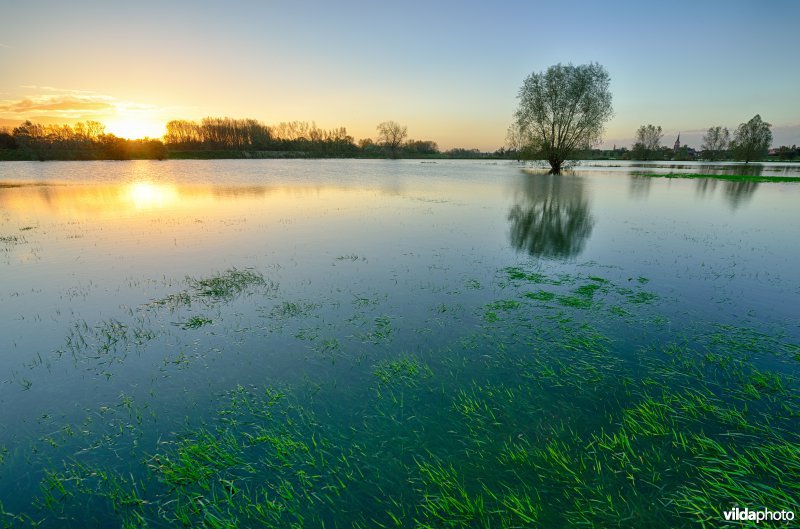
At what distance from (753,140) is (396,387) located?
153m

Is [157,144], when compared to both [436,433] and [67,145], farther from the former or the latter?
[436,433]

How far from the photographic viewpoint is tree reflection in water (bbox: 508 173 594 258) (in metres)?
20.1

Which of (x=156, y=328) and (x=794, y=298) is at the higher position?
(x=794, y=298)

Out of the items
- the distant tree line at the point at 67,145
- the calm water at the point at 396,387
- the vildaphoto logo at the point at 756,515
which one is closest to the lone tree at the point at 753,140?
the calm water at the point at 396,387

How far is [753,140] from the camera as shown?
104250 millimetres

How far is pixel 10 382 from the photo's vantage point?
321 inches

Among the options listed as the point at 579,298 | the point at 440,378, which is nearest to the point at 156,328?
the point at 440,378

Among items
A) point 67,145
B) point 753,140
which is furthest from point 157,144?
point 753,140

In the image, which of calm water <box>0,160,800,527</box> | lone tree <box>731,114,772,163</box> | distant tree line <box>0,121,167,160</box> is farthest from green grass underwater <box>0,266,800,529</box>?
distant tree line <box>0,121,167,160</box>

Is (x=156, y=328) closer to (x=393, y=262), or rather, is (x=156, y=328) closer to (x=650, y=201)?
(x=393, y=262)

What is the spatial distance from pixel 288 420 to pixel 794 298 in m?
18.1

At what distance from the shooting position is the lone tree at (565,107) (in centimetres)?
6581

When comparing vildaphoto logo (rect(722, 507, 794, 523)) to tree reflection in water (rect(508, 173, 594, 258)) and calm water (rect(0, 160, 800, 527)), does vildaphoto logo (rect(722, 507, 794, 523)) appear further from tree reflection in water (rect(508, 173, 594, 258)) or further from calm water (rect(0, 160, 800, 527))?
tree reflection in water (rect(508, 173, 594, 258))

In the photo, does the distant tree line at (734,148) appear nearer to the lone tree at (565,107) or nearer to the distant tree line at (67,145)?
the lone tree at (565,107)
